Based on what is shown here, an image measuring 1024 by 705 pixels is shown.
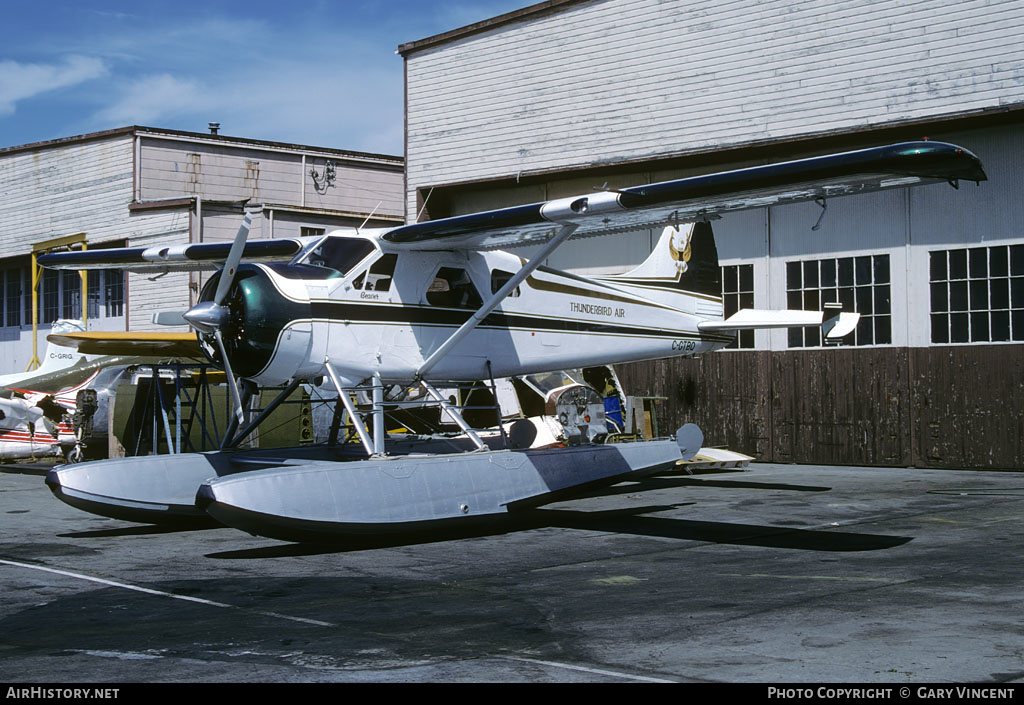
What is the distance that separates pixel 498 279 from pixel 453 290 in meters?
0.69

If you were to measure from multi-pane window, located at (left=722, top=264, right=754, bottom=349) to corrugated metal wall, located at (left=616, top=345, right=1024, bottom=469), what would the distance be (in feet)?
1.06

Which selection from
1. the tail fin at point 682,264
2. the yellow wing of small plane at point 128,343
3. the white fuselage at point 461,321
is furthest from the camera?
the yellow wing of small plane at point 128,343

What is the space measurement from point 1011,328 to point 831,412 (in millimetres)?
3368

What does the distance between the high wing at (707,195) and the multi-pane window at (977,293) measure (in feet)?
29.0

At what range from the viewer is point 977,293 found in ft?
57.5

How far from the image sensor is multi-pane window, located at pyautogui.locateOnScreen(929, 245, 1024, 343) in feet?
56.4

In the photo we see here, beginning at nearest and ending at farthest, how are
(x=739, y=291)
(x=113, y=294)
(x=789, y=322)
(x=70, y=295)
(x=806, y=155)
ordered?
(x=789, y=322), (x=806, y=155), (x=739, y=291), (x=113, y=294), (x=70, y=295)

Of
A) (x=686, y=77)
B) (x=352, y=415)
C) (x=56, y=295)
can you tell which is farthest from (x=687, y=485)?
(x=56, y=295)

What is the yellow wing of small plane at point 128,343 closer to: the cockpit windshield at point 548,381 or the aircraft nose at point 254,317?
the aircraft nose at point 254,317

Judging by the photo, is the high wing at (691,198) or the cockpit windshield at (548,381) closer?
the high wing at (691,198)

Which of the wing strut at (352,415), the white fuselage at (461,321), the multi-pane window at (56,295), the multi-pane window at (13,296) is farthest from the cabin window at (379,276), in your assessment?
the multi-pane window at (13,296)

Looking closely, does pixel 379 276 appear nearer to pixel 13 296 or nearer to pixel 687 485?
pixel 687 485

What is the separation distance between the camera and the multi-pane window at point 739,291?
20000 millimetres

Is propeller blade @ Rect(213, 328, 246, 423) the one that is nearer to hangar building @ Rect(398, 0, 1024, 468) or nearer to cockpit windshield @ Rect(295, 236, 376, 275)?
cockpit windshield @ Rect(295, 236, 376, 275)
